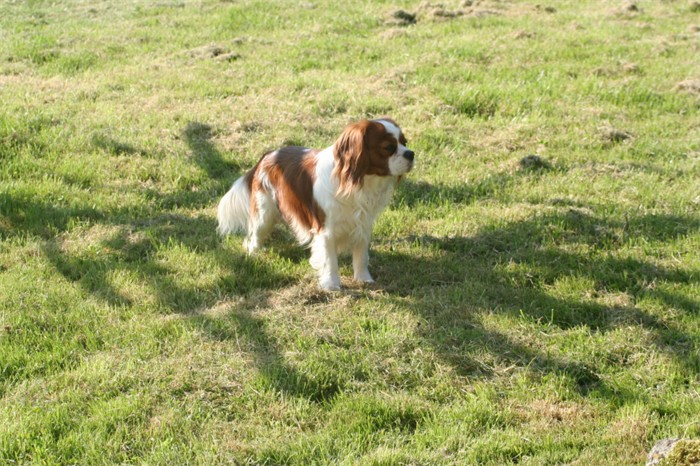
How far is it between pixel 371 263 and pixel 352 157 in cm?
107

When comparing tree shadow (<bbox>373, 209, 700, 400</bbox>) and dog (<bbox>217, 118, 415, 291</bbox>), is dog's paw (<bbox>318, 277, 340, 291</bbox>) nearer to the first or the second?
dog (<bbox>217, 118, 415, 291</bbox>)

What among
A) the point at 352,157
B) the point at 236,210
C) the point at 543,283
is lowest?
the point at 543,283

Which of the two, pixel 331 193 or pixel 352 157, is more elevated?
pixel 352 157

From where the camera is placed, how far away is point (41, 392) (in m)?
4.83

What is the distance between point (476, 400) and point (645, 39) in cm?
879

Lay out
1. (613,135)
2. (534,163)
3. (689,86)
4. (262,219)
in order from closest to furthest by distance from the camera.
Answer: (262,219)
(534,163)
(613,135)
(689,86)

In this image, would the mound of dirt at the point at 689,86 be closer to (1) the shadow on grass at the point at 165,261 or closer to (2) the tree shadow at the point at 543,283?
(2) the tree shadow at the point at 543,283

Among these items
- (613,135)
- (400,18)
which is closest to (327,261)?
(613,135)

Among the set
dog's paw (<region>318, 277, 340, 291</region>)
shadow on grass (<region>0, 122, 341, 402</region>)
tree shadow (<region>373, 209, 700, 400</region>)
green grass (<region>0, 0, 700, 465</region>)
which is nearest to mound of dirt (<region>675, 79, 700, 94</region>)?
green grass (<region>0, 0, 700, 465</region>)

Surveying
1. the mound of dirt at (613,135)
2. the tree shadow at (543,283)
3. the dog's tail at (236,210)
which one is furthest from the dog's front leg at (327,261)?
the mound of dirt at (613,135)

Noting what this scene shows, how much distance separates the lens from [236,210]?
22.8ft

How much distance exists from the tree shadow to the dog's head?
2.76ft

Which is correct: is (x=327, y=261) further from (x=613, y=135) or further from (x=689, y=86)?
(x=689, y=86)

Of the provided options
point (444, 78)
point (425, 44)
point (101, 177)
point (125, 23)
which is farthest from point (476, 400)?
point (125, 23)
